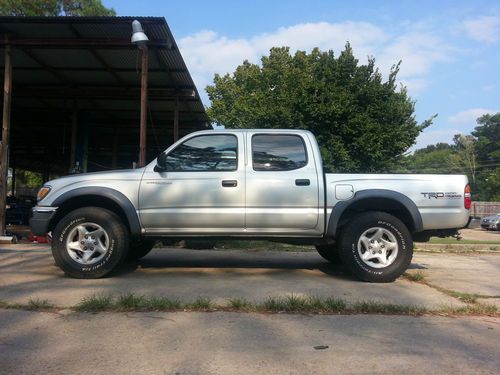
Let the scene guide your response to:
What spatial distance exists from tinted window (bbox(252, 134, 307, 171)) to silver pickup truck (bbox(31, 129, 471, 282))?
8 cm

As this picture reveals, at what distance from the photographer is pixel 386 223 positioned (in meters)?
6.29

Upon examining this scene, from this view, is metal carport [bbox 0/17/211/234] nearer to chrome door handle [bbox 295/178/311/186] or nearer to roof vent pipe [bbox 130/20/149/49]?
roof vent pipe [bbox 130/20/149/49]

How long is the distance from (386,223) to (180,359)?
11.9 feet

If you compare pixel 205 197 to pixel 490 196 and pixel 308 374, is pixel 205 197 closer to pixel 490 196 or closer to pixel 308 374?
pixel 308 374

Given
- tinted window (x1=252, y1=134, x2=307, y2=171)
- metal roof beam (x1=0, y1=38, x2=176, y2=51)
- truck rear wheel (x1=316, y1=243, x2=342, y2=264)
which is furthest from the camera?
metal roof beam (x1=0, y1=38, x2=176, y2=51)

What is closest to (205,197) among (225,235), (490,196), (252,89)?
(225,235)

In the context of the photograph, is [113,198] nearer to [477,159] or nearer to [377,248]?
[377,248]

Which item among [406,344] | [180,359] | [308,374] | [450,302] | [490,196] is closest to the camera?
[308,374]

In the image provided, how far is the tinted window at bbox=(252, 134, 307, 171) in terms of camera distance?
6516 millimetres

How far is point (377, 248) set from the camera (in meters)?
6.34

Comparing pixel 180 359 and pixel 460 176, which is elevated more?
pixel 460 176

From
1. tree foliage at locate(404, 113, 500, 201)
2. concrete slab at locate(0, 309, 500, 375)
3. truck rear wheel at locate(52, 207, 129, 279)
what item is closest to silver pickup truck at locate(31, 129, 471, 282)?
truck rear wheel at locate(52, 207, 129, 279)

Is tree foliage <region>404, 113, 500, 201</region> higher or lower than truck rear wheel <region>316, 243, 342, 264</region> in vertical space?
higher

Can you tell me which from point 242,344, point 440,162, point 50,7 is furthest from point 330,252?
point 440,162
